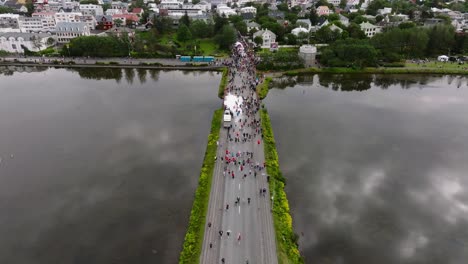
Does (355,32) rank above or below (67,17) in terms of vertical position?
below

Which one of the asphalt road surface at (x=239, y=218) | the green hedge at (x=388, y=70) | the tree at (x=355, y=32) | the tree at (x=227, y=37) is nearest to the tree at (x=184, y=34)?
the tree at (x=227, y=37)

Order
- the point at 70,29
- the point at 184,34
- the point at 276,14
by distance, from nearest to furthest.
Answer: the point at 184,34, the point at 70,29, the point at 276,14

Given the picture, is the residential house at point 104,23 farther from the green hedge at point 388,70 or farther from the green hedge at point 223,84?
the green hedge at point 388,70

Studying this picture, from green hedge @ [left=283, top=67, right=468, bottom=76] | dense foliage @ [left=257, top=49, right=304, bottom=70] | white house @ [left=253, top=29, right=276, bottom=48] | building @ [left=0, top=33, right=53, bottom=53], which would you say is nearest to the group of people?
dense foliage @ [left=257, top=49, right=304, bottom=70]

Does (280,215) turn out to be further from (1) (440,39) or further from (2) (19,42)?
(2) (19,42)

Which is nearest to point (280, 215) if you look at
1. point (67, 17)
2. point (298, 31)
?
point (298, 31)

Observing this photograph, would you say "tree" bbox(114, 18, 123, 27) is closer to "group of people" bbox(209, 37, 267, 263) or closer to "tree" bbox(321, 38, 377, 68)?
"group of people" bbox(209, 37, 267, 263)

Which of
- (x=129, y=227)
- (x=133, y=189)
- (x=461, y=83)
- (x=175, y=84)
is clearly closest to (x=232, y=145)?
(x=133, y=189)

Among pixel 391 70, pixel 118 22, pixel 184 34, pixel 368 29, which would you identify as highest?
pixel 118 22

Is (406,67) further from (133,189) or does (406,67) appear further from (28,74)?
(28,74)
